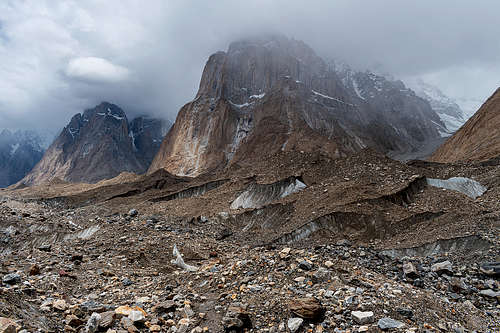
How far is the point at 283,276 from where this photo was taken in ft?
21.5

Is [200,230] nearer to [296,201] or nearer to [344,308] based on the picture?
[296,201]

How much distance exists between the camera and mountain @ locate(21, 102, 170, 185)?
148500 mm

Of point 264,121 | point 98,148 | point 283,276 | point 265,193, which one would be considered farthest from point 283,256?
point 98,148

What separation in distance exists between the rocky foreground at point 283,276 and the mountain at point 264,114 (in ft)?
168

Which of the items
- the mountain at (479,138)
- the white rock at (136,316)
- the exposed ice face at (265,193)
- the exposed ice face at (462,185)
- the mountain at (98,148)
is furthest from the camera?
the mountain at (98,148)

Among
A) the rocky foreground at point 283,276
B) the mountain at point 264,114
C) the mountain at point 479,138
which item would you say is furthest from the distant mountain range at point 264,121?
the rocky foreground at point 283,276

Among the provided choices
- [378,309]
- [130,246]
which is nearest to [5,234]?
[130,246]

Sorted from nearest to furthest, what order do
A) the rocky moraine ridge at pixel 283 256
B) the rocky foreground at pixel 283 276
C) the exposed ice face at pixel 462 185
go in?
the rocky foreground at pixel 283 276, the rocky moraine ridge at pixel 283 256, the exposed ice face at pixel 462 185

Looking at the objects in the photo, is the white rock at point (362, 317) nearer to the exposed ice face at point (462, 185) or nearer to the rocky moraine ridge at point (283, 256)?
the rocky moraine ridge at point (283, 256)

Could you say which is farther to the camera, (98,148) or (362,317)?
(98,148)

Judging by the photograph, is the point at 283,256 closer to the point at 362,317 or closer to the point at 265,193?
the point at 362,317

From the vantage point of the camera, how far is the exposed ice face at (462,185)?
16109mm

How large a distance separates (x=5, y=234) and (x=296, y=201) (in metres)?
16.4

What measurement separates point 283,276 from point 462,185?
15.1m
